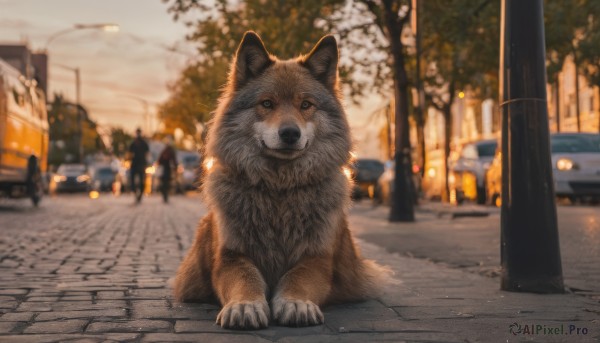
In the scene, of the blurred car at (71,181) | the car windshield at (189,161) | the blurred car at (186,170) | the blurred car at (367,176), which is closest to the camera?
the blurred car at (367,176)

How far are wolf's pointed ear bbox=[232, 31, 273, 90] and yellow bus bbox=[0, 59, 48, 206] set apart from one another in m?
15.1

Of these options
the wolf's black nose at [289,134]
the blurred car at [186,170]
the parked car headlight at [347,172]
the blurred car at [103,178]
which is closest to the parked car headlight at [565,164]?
the parked car headlight at [347,172]

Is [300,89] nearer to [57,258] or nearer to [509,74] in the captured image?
[509,74]

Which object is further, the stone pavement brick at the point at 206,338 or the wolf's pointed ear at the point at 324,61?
the wolf's pointed ear at the point at 324,61

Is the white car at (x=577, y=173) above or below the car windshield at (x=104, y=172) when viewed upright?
below

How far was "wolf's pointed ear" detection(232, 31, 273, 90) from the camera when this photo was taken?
5121 mm

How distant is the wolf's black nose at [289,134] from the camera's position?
4.70 m

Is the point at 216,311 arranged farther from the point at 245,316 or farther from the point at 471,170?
the point at 471,170

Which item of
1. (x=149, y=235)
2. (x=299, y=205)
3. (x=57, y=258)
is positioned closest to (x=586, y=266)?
(x=299, y=205)

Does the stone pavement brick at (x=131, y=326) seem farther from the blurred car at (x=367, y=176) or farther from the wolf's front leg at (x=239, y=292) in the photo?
the blurred car at (x=367, y=176)

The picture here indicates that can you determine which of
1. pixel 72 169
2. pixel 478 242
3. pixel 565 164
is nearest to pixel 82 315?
pixel 478 242

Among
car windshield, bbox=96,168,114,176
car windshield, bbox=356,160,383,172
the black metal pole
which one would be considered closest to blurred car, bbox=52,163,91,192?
car windshield, bbox=96,168,114,176

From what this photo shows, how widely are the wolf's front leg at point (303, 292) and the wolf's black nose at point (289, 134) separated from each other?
698 mm

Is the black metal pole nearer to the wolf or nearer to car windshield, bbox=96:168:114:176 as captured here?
the wolf
